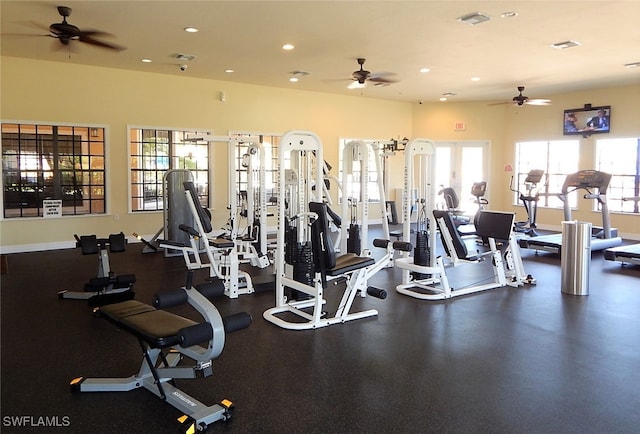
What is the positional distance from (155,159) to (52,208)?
187 centimetres

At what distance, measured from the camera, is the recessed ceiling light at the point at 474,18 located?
5.18 m

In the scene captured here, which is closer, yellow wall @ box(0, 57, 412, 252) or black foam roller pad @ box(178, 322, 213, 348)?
black foam roller pad @ box(178, 322, 213, 348)

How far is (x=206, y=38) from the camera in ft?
20.5

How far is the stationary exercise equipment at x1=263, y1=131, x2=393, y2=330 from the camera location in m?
4.07

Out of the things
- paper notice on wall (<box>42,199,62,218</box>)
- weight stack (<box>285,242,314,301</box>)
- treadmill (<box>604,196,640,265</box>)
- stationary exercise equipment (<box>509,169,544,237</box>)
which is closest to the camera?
weight stack (<box>285,242,314,301</box>)

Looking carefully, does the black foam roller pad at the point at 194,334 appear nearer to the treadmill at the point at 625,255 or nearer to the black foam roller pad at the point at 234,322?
the black foam roller pad at the point at 234,322

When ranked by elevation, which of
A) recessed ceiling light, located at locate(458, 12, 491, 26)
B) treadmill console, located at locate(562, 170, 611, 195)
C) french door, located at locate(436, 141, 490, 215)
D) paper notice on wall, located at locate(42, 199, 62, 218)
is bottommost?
paper notice on wall, located at locate(42, 199, 62, 218)

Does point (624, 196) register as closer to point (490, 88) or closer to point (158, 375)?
point (490, 88)

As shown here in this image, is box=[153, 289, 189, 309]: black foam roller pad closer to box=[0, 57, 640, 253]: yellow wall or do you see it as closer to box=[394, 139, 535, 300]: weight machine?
box=[394, 139, 535, 300]: weight machine

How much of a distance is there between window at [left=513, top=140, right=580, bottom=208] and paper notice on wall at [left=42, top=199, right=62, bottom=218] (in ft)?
29.9

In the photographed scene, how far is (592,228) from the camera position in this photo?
8281 millimetres

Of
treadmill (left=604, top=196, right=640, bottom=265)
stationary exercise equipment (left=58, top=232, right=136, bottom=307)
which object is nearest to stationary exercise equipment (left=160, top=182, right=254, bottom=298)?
stationary exercise equipment (left=58, top=232, right=136, bottom=307)

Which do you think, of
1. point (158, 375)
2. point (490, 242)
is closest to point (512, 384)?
point (158, 375)

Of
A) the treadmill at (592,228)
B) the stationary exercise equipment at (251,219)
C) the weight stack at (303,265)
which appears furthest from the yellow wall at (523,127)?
the weight stack at (303,265)
